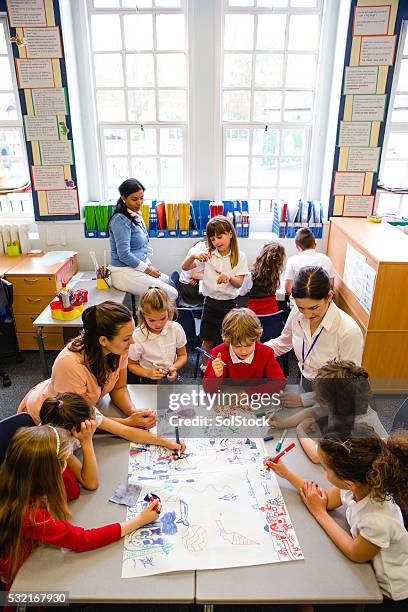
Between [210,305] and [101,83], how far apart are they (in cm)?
269

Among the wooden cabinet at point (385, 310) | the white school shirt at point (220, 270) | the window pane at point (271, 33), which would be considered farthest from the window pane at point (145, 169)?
the wooden cabinet at point (385, 310)

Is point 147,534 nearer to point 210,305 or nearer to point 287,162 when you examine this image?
point 210,305

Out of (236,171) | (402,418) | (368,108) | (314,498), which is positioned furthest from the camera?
(236,171)

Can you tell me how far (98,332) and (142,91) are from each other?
11.2 feet

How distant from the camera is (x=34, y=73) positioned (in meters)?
4.16

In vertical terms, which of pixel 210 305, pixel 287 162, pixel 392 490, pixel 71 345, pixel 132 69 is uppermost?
pixel 132 69

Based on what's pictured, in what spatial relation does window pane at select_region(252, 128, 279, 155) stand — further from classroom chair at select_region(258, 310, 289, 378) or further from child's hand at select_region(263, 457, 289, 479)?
child's hand at select_region(263, 457, 289, 479)

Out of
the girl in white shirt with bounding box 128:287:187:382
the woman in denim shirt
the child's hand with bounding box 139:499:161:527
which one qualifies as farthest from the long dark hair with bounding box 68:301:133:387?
the woman in denim shirt

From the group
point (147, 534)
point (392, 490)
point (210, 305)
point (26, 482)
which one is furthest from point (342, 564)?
point (210, 305)

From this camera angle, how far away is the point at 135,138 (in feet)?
15.6

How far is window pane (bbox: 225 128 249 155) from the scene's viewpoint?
15.4 ft

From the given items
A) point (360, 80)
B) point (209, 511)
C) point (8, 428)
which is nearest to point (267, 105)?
point (360, 80)

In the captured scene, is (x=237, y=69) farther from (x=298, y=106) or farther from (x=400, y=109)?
(x=400, y=109)

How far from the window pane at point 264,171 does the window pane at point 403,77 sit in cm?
135
